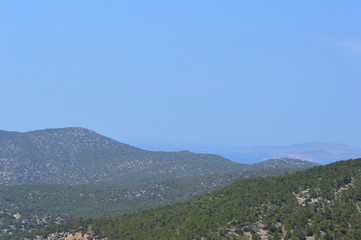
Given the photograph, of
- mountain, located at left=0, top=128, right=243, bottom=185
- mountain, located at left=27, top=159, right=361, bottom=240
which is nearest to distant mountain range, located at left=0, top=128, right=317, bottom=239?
mountain, located at left=0, top=128, right=243, bottom=185

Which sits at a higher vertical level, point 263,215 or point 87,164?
point 87,164

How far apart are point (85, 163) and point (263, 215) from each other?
130 meters

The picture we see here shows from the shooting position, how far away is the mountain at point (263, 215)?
4906 cm

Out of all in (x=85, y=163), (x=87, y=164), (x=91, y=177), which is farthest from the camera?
(x=85, y=163)

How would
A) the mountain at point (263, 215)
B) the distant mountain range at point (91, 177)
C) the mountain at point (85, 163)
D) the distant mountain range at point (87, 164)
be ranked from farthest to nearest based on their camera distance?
the mountain at point (85, 163), the distant mountain range at point (87, 164), the distant mountain range at point (91, 177), the mountain at point (263, 215)

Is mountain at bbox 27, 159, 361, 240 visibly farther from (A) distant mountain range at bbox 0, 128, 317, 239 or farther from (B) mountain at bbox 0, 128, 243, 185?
(B) mountain at bbox 0, 128, 243, 185

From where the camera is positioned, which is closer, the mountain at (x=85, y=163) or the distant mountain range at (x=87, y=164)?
the distant mountain range at (x=87, y=164)

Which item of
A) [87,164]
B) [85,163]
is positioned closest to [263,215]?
[87,164]

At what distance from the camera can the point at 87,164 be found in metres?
175

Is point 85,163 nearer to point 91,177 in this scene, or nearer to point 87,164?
point 87,164

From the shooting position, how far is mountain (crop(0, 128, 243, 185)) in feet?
527

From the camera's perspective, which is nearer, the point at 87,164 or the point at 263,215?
→ the point at 263,215

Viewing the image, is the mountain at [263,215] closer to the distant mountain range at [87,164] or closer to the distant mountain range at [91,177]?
the distant mountain range at [91,177]

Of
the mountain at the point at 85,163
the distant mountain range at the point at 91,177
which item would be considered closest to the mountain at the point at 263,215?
the distant mountain range at the point at 91,177
